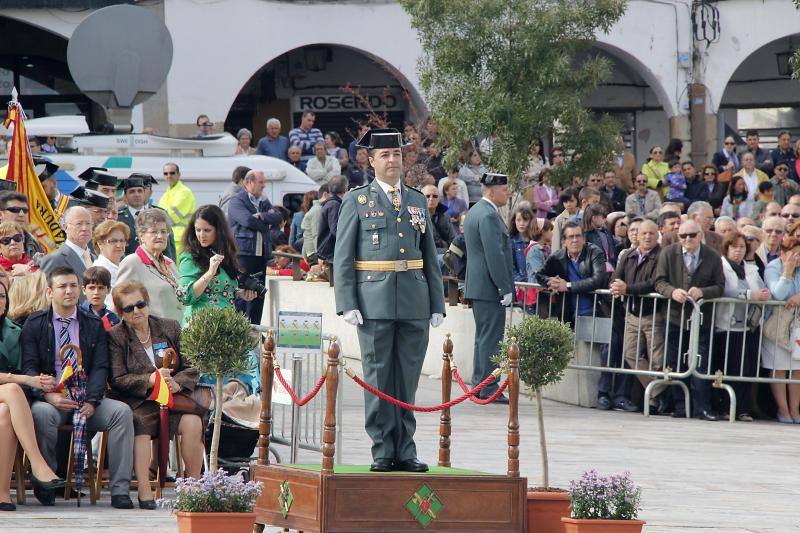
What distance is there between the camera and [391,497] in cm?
895

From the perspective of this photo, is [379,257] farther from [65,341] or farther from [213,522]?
[65,341]

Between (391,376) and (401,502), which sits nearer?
(401,502)

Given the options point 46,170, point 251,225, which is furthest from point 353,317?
point 251,225

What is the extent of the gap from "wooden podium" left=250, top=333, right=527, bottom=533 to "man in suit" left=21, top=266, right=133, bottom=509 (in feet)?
5.31

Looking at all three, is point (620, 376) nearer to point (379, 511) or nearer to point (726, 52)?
point (379, 511)

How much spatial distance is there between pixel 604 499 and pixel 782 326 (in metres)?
7.60

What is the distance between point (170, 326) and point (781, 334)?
717 cm

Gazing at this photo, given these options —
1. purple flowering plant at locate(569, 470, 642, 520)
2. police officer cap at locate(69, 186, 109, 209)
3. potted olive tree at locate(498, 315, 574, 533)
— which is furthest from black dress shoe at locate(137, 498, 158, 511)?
police officer cap at locate(69, 186, 109, 209)

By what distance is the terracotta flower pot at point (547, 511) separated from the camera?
9.25 m

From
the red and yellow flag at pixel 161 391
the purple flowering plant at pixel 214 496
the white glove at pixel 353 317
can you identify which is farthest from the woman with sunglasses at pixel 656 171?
the purple flowering plant at pixel 214 496

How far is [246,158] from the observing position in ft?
72.6

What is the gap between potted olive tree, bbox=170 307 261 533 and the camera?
8594 millimetres

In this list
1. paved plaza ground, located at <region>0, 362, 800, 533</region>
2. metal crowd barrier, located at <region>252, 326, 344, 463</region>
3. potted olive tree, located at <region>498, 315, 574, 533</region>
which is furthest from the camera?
Result: metal crowd barrier, located at <region>252, 326, 344, 463</region>

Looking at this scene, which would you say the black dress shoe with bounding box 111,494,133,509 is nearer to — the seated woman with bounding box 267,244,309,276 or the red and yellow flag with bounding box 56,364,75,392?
the red and yellow flag with bounding box 56,364,75,392
